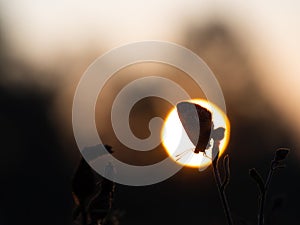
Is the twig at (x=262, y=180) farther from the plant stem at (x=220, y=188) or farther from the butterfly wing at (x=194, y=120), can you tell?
the butterfly wing at (x=194, y=120)

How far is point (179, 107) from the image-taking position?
224 cm

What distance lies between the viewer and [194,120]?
2217 millimetres

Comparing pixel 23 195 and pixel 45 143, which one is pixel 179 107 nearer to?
pixel 23 195

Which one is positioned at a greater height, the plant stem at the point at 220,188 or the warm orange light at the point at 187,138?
the warm orange light at the point at 187,138

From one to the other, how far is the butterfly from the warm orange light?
0.08 ft

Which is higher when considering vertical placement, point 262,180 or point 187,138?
point 187,138

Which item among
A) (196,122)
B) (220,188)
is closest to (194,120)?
(196,122)

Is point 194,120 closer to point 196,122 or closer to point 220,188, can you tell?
point 196,122

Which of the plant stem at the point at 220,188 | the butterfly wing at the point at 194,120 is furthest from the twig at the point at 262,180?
the butterfly wing at the point at 194,120

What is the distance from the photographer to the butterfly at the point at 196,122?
2221 millimetres

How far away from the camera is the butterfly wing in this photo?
7.28 feet

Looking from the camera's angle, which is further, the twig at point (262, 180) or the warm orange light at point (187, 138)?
the warm orange light at point (187, 138)

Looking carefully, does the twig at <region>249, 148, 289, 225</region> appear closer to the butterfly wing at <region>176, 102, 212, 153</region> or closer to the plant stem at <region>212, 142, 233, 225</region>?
the plant stem at <region>212, 142, 233, 225</region>

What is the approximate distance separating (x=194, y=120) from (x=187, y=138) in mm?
245
